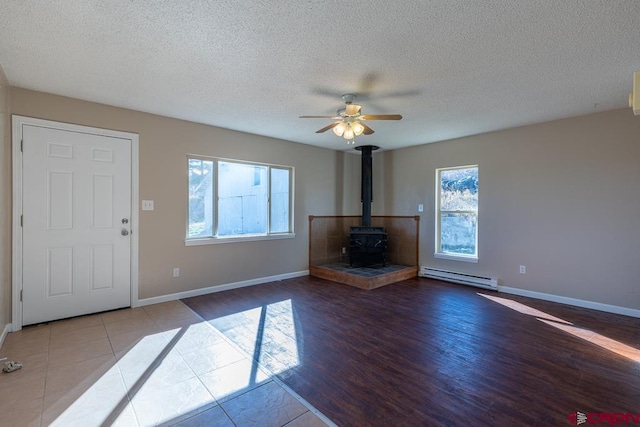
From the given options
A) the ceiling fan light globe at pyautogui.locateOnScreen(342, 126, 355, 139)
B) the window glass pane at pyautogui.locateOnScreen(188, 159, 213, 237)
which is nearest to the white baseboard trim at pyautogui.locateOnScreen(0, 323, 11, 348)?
the window glass pane at pyautogui.locateOnScreen(188, 159, 213, 237)

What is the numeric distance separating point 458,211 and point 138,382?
4862 millimetres

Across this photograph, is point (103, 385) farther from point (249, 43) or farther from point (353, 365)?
point (249, 43)

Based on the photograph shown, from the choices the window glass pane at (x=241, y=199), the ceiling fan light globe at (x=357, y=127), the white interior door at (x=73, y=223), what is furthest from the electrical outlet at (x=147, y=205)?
the ceiling fan light globe at (x=357, y=127)

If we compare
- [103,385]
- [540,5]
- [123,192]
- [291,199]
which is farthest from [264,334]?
[540,5]

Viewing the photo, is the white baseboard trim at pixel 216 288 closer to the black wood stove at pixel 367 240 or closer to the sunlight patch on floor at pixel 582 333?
the black wood stove at pixel 367 240

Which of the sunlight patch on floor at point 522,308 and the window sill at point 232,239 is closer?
the sunlight patch on floor at point 522,308

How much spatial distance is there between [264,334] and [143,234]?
6.82ft

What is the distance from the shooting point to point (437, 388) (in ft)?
Result: 6.65

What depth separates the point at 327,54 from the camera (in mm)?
2328

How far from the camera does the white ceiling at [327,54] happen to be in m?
1.84

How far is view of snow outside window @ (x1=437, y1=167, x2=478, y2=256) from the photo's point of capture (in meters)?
4.88

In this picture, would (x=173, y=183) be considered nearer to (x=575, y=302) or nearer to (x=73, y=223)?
(x=73, y=223)

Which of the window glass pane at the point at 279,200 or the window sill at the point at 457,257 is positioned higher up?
the window glass pane at the point at 279,200

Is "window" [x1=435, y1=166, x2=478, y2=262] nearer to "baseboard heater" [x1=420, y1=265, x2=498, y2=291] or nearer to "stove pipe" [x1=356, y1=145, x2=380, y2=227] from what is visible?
"baseboard heater" [x1=420, y1=265, x2=498, y2=291]
